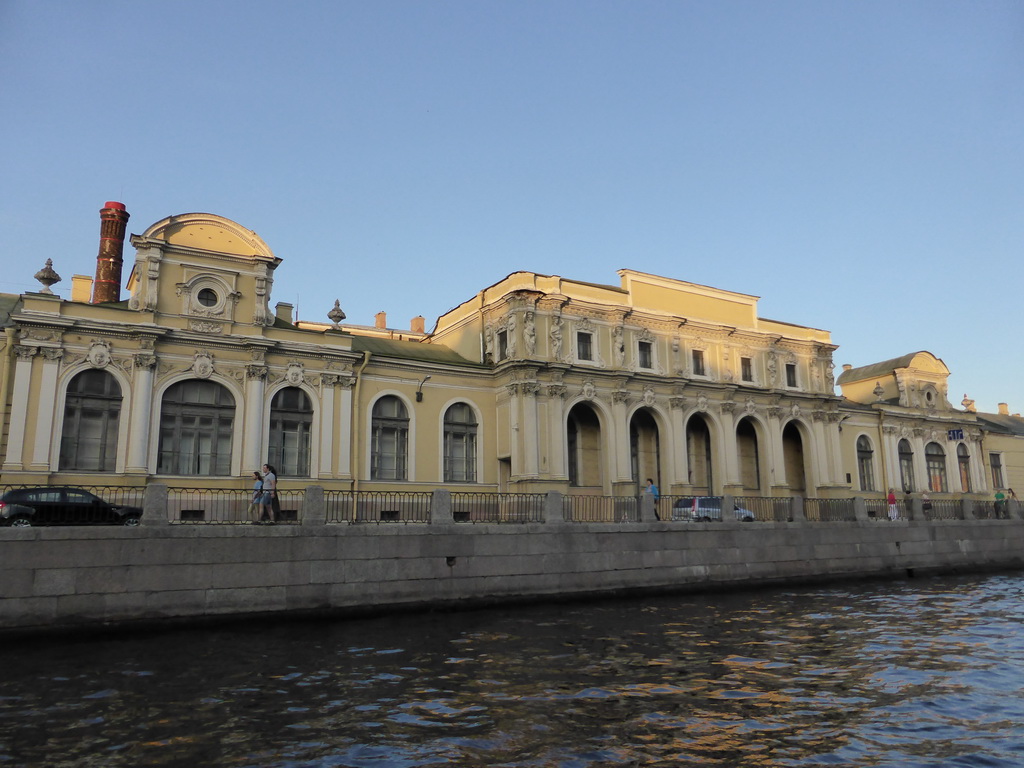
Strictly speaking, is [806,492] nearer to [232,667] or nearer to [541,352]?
[541,352]

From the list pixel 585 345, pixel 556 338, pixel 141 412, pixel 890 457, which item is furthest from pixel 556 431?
pixel 890 457

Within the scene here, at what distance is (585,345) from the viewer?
33594 mm

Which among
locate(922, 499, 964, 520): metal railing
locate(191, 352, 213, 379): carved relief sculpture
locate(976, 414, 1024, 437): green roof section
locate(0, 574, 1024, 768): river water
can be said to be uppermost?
locate(976, 414, 1024, 437): green roof section

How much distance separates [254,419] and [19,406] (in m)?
6.83

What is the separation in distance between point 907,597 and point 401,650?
14.8 metres

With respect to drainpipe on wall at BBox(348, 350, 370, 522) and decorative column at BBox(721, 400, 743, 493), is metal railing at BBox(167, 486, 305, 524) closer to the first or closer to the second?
drainpipe on wall at BBox(348, 350, 370, 522)

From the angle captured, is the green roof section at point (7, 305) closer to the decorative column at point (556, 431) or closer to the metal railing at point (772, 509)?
the decorative column at point (556, 431)

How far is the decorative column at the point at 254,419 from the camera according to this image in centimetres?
2642

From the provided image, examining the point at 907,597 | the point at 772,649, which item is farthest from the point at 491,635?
the point at 907,597

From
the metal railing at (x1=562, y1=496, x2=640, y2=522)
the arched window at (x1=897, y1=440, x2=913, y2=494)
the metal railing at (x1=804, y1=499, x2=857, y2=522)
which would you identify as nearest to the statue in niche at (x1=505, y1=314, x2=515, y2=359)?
the metal railing at (x1=562, y1=496, x2=640, y2=522)

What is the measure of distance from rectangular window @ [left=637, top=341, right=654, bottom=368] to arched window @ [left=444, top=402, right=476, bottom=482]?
26.8 ft

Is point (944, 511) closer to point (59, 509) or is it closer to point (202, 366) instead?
point (202, 366)

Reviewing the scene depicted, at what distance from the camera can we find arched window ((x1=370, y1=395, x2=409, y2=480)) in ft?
97.5

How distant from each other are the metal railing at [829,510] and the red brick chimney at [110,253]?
29.7 metres
